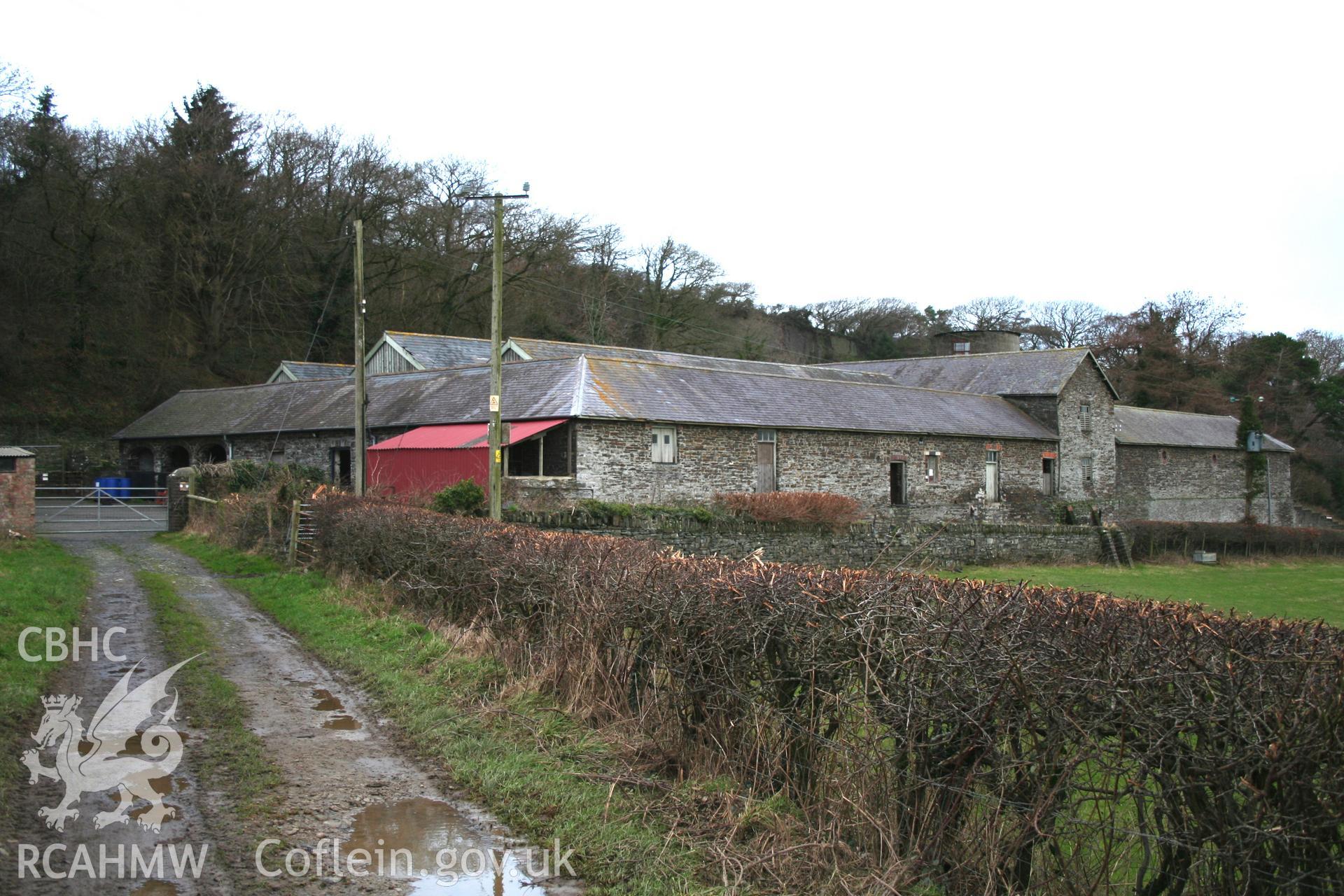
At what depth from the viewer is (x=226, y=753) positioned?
7.02 meters

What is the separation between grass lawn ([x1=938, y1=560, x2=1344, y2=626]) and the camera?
21016 millimetres

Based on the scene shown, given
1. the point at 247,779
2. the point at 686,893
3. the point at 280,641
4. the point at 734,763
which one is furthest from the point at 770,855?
the point at 280,641

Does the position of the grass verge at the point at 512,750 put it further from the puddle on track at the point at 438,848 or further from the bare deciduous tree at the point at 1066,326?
the bare deciduous tree at the point at 1066,326

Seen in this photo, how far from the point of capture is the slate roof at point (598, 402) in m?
26.0

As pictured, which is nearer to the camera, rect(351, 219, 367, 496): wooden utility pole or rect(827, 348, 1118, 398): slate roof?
rect(351, 219, 367, 496): wooden utility pole

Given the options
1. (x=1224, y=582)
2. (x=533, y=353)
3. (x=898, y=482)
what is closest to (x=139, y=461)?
(x=533, y=353)

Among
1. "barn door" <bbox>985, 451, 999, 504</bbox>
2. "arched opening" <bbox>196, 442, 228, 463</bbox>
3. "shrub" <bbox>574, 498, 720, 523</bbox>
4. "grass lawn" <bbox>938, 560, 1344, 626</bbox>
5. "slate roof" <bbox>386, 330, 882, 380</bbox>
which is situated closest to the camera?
"shrub" <bbox>574, 498, 720, 523</bbox>

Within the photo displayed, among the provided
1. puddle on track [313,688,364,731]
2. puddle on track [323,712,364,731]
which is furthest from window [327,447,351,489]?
puddle on track [323,712,364,731]

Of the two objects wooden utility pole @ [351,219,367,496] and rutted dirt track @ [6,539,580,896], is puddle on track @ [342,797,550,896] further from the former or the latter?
wooden utility pole @ [351,219,367,496]

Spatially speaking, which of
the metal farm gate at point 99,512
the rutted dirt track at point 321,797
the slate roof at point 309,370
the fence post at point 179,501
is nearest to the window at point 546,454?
the fence post at point 179,501

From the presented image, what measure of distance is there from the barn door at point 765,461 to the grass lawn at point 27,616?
53.8 feet

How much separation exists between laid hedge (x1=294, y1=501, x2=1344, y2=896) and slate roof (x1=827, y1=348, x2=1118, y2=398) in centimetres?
3576

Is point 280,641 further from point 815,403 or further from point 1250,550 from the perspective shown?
point 1250,550

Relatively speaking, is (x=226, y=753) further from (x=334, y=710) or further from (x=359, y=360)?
(x=359, y=360)
